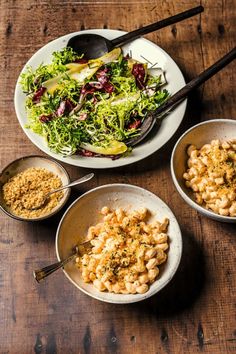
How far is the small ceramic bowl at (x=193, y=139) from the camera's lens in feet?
7.57

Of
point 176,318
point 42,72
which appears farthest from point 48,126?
point 176,318

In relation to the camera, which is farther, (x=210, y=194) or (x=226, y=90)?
(x=226, y=90)

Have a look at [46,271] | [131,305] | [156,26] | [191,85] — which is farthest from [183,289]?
[156,26]

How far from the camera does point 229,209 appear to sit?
2.21 metres

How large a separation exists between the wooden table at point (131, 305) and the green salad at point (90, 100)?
136 millimetres

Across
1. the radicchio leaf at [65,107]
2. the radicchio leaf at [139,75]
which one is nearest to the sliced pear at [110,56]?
the radicchio leaf at [139,75]

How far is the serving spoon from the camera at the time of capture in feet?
7.93

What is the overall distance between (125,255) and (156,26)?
48.4 inches

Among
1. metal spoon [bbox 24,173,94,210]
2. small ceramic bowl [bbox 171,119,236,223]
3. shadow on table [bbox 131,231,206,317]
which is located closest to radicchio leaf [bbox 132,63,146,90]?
small ceramic bowl [bbox 171,119,236,223]

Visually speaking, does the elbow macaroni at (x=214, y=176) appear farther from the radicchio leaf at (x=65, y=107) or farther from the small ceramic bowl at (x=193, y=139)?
the radicchio leaf at (x=65, y=107)

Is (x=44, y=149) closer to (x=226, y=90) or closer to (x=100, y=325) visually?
(x=100, y=325)

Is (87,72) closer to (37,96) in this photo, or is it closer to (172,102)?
(37,96)

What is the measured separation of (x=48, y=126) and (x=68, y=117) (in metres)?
0.11

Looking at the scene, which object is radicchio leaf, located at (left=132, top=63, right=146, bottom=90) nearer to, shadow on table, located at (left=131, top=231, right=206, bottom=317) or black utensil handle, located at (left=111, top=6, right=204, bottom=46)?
black utensil handle, located at (left=111, top=6, right=204, bottom=46)
